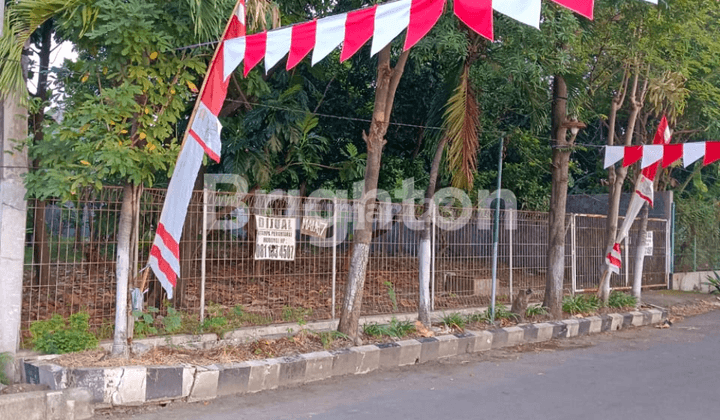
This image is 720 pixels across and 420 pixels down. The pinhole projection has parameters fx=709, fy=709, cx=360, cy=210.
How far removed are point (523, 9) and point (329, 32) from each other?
1972 millimetres

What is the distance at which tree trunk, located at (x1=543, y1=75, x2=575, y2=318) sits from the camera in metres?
12.1

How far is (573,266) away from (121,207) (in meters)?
10.1

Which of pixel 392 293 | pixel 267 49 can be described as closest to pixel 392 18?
pixel 267 49

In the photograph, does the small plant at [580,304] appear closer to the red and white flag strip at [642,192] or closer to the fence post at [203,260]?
the red and white flag strip at [642,192]

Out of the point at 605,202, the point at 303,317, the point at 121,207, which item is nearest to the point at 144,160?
the point at 121,207

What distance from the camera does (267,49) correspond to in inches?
292

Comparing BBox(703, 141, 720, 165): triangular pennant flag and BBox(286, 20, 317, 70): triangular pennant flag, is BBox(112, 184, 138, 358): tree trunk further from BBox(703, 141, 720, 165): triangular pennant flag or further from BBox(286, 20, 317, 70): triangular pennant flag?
BBox(703, 141, 720, 165): triangular pennant flag

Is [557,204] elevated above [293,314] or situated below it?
above

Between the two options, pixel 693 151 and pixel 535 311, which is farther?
pixel 535 311

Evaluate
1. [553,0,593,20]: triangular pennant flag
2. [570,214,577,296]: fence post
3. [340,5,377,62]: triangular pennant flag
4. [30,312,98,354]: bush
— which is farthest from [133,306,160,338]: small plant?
[570,214,577,296]: fence post

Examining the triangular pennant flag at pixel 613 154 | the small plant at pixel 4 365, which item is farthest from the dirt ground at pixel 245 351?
the triangular pennant flag at pixel 613 154

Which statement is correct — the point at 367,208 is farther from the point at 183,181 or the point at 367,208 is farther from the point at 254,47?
the point at 183,181

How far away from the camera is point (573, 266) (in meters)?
14.8

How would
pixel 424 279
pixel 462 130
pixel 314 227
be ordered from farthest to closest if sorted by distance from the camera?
1. pixel 424 279
2. pixel 462 130
3. pixel 314 227
